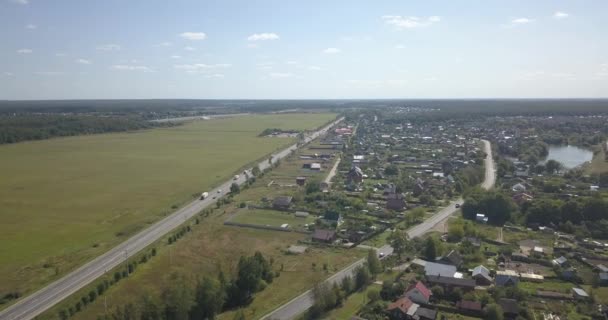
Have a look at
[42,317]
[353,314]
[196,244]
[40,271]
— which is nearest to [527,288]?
[353,314]

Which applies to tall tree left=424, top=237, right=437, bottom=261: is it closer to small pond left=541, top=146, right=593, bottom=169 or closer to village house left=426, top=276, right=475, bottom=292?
village house left=426, top=276, right=475, bottom=292

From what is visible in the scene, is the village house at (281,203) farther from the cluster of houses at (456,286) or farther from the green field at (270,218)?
the cluster of houses at (456,286)

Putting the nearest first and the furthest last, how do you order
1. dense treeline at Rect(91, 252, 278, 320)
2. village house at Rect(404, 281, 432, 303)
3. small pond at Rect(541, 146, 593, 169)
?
dense treeline at Rect(91, 252, 278, 320) → village house at Rect(404, 281, 432, 303) → small pond at Rect(541, 146, 593, 169)

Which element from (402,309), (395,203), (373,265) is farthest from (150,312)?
(395,203)

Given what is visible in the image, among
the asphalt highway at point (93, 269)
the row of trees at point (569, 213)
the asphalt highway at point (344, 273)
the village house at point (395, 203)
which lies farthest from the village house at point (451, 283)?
the asphalt highway at point (93, 269)

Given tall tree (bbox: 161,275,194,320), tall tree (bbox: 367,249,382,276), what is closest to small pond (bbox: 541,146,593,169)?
tall tree (bbox: 367,249,382,276)

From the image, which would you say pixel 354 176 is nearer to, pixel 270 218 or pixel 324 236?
pixel 270 218
